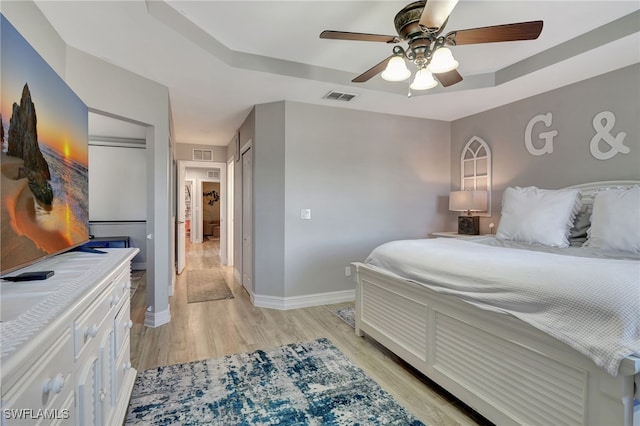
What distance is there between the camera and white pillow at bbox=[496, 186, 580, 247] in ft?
8.51

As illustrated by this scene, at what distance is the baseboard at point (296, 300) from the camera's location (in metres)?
3.79

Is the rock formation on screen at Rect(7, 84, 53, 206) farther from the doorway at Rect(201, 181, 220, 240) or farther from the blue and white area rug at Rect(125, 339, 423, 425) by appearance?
the doorway at Rect(201, 181, 220, 240)

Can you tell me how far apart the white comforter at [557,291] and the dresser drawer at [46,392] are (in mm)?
1766

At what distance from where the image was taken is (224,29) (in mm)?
2443

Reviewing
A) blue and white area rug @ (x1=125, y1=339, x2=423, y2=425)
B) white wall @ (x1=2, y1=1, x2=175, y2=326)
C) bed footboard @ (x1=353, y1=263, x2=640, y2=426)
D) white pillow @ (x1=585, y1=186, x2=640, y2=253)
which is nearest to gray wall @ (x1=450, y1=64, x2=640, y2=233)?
white pillow @ (x1=585, y1=186, x2=640, y2=253)

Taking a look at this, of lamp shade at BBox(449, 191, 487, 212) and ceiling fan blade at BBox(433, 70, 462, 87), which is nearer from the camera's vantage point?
ceiling fan blade at BBox(433, 70, 462, 87)

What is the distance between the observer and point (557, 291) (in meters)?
1.38

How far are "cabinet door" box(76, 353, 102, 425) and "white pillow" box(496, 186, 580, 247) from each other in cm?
308

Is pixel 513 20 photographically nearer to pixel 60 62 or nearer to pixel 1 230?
pixel 1 230

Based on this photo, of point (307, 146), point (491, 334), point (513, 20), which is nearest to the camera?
point (491, 334)

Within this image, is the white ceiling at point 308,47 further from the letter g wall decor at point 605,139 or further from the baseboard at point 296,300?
the baseboard at point 296,300

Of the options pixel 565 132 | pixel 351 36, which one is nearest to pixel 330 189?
pixel 351 36

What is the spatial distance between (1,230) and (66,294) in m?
0.33

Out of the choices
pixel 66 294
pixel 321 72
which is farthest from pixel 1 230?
pixel 321 72
